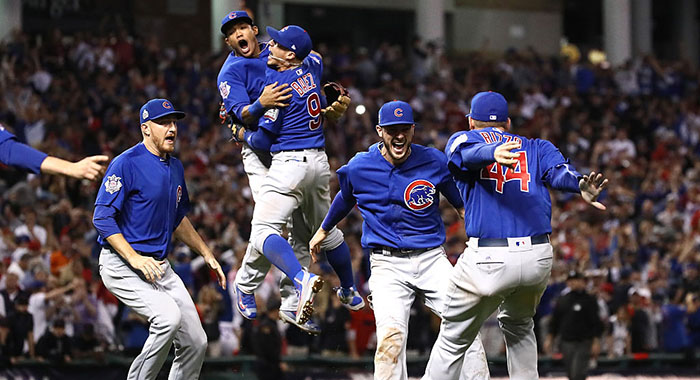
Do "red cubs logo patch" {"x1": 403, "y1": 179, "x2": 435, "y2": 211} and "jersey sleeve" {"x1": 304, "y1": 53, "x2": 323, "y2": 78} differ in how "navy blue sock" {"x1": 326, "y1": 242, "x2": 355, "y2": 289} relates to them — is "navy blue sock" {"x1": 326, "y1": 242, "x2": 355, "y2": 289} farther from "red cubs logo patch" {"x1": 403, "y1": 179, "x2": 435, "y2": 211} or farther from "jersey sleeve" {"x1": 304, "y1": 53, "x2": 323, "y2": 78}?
"jersey sleeve" {"x1": 304, "y1": 53, "x2": 323, "y2": 78}

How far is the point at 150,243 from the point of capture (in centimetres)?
852

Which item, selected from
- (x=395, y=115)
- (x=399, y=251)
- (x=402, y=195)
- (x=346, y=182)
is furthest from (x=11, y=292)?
(x=395, y=115)

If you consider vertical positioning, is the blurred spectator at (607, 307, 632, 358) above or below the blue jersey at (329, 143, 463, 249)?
below

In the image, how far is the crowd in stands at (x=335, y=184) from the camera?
13742 millimetres

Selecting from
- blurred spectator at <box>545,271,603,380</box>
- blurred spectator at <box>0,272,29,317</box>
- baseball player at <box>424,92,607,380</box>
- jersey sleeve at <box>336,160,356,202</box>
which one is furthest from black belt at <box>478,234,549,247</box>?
blurred spectator at <box>0,272,29,317</box>

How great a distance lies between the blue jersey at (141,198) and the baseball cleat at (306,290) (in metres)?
1.18

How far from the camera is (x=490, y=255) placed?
773 cm

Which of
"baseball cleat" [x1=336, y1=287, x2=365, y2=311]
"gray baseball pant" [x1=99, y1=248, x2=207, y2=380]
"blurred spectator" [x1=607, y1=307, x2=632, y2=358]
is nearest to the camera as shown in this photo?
"gray baseball pant" [x1=99, y1=248, x2=207, y2=380]

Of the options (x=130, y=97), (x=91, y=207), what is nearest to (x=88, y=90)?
(x=130, y=97)

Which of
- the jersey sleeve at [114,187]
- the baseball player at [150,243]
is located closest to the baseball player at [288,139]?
the baseball player at [150,243]

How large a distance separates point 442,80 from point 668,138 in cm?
535

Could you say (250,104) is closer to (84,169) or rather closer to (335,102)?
(335,102)

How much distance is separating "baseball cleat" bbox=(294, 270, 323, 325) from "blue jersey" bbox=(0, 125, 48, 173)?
2510mm

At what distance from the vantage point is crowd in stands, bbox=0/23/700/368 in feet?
45.1
